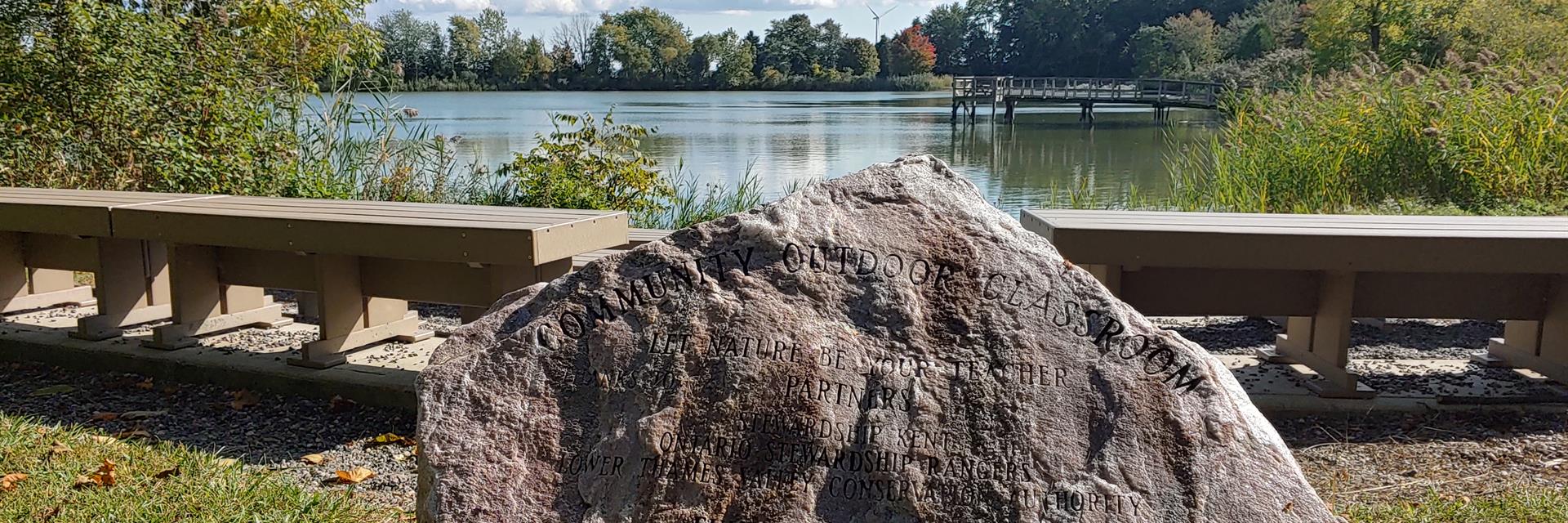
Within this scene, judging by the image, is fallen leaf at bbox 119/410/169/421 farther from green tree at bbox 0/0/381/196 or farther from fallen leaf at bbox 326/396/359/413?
green tree at bbox 0/0/381/196

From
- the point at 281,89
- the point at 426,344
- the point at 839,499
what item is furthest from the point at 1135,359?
the point at 281,89

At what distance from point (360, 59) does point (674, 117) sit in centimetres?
1913

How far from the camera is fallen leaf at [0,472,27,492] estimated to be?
3.42 metres

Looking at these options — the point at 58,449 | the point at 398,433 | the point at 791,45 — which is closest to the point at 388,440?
the point at 398,433

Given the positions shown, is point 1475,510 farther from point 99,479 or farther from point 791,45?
point 791,45

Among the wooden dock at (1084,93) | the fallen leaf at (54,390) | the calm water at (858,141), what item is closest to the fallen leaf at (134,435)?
the fallen leaf at (54,390)

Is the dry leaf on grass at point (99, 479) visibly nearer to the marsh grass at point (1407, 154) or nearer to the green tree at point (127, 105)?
the green tree at point (127, 105)

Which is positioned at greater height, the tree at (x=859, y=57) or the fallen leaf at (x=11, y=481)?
the tree at (x=859, y=57)

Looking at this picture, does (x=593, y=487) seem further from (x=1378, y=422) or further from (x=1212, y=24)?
(x=1212, y=24)

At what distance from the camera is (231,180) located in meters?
7.37

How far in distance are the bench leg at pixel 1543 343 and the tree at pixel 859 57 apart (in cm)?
7174

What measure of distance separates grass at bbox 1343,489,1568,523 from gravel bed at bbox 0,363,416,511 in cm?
283

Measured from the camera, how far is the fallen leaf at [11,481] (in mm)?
3416

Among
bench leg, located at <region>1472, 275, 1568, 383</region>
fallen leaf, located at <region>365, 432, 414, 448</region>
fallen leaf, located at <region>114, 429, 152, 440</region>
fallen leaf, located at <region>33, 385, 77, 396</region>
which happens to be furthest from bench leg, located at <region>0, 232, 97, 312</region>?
bench leg, located at <region>1472, 275, 1568, 383</region>
